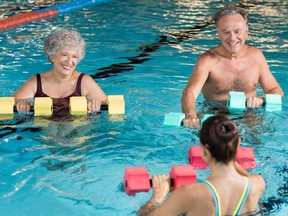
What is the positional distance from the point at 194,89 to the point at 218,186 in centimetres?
232

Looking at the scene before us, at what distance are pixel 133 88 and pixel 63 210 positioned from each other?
117 inches

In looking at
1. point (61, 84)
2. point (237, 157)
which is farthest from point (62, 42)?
Result: point (237, 157)

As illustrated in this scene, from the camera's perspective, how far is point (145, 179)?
3.45 meters

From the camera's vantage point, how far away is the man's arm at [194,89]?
15.9ft

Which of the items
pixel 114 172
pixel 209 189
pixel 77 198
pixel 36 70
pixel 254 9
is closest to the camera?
pixel 209 189

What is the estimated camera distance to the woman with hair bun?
9.59 feet

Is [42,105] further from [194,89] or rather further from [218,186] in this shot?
[218,186]

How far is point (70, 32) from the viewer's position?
5.30 metres

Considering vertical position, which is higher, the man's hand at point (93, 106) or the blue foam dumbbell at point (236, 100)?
the blue foam dumbbell at point (236, 100)

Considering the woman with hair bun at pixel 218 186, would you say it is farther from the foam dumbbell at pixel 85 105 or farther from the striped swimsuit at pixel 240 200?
the foam dumbbell at pixel 85 105

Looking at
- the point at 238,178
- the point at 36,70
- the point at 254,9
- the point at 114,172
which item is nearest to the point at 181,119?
the point at 114,172

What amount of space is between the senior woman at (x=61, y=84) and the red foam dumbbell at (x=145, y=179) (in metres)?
1.95

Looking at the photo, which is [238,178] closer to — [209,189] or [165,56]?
[209,189]

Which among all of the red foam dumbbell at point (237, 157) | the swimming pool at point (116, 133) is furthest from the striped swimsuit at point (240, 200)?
the red foam dumbbell at point (237, 157)
